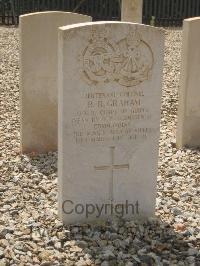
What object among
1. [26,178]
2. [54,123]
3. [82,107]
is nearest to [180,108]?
[54,123]

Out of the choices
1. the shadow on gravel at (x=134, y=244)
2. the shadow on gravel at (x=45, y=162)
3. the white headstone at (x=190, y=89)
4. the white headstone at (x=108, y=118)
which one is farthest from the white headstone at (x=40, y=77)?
the shadow on gravel at (x=134, y=244)

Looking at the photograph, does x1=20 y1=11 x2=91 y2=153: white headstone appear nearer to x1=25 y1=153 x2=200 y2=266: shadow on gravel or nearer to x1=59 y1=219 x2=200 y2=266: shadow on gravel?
x1=25 y1=153 x2=200 y2=266: shadow on gravel

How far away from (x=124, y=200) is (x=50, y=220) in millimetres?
568

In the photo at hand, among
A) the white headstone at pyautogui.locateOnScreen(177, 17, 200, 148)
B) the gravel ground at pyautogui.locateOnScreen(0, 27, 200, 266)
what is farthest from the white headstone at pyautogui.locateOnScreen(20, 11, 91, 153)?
the white headstone at pyautogui.locateOnScreen(177, 17, 200, 148)

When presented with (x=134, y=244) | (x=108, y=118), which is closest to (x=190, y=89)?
(x=108, y=118)

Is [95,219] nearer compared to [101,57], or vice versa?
[101,57]

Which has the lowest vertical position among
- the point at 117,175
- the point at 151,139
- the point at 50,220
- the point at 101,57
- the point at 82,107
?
the point at 50,220

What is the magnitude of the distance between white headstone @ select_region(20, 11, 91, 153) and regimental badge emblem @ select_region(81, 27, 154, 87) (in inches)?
70.1

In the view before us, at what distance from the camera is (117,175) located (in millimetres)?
3941

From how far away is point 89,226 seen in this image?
395cm

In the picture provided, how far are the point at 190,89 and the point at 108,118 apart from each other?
6.98ft

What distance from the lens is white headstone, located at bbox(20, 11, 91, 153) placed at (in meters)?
5.27

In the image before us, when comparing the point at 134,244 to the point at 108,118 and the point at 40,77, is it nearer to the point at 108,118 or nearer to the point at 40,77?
the point at 108,118

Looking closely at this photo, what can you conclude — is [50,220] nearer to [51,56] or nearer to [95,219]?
[95,219]
